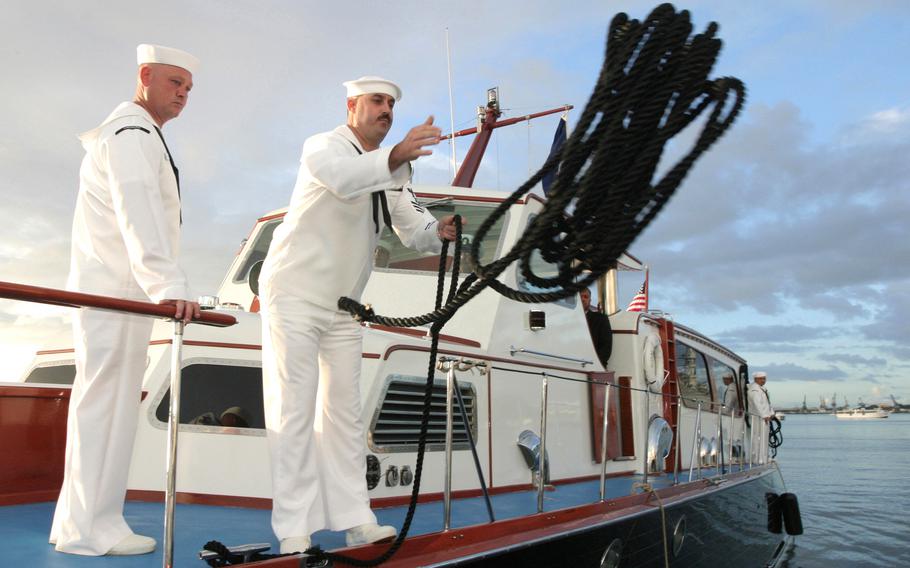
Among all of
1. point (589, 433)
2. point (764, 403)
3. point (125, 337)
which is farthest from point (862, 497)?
point (125, 337)

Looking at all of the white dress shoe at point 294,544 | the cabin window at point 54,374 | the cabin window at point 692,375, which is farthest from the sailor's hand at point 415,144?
the cabin window at point 692,375

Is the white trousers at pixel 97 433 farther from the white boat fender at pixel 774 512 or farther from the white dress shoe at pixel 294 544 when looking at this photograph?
the white boat fender at pixel 774 512

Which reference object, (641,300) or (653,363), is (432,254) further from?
(641,300)

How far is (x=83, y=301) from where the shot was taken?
2049mm

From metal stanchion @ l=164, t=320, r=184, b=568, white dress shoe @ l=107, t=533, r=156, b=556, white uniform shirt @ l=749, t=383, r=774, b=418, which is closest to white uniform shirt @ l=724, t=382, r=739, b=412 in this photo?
white uniform shirt @ l=749, t=383, r=774, b=418

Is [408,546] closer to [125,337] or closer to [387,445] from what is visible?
[387,445]

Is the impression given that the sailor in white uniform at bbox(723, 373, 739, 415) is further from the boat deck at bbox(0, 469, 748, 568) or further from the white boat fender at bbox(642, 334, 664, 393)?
the boat deck at bbox(0, 469, 748, 568)

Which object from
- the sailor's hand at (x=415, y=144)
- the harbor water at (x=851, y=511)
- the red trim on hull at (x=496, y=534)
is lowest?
the harbor water at (x=851, y=511)

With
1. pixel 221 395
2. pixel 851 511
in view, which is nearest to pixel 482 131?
pixel 221 395

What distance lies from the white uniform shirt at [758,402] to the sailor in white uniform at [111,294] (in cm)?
967

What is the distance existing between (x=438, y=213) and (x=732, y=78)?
3206 mm

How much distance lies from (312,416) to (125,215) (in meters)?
0.94

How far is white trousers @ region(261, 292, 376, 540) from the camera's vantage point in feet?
8.66

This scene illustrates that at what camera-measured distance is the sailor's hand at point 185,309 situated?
7.49 ft
